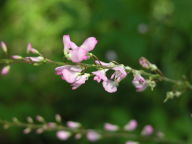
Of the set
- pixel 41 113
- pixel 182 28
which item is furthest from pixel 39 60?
pixel 182 28

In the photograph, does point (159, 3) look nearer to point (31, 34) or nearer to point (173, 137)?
point (31, 34)

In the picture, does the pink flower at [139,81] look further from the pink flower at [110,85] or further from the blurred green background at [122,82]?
the blurred green background at [122,82]

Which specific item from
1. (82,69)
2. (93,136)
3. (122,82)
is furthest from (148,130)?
(122,82)

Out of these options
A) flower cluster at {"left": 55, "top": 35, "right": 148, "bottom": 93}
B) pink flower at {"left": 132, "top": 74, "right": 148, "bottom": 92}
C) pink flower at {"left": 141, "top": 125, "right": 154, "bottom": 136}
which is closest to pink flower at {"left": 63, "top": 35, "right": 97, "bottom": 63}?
flower cluster at {"left": 55, "top": 35, "right": 148, "bottom": 93}

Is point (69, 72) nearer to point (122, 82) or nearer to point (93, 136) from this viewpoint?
point (93, 136)

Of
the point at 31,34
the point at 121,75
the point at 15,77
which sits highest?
the point at 31,34

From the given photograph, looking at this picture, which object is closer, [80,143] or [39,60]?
[39,60]

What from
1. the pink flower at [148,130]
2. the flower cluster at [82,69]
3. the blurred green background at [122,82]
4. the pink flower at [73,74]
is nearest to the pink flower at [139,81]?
the flower cluster at [82,69]

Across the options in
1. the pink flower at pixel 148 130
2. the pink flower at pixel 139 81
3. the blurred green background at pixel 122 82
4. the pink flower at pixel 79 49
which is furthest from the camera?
the blurred green background at pixel 122 82
